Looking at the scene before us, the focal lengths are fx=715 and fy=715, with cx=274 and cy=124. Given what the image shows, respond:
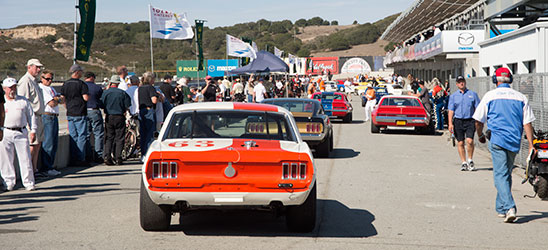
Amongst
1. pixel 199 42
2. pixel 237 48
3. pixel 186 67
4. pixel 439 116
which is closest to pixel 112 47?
pixel 186 67

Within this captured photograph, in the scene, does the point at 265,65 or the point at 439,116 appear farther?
the point at 265,65

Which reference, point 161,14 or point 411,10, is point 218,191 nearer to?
point 161,14

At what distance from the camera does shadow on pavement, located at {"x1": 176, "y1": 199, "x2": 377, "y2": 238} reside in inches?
290

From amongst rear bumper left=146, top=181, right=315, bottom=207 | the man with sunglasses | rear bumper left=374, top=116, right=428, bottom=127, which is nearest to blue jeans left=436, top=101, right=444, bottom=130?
rear bumper left=374, top=116, right=428, bottom=127

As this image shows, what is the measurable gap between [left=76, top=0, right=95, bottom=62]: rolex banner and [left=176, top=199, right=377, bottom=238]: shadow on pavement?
9784mm

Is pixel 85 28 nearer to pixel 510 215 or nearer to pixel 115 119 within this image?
pixel 115 119

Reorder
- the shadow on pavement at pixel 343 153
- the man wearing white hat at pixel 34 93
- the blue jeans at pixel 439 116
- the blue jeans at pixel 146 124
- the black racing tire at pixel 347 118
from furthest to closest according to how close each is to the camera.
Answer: the black racing tire at pixel 347 118, the blue jeans at pixel 439 116, the shadow on pavement at pixel 343 153, the blue jeans at pixel 146 124, the man wearing white hat at pixel 34 93

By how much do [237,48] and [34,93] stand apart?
2694 centimetres

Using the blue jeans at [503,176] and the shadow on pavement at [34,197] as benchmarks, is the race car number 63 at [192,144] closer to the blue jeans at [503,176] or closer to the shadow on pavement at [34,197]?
the shadow on pavement at [34,197]

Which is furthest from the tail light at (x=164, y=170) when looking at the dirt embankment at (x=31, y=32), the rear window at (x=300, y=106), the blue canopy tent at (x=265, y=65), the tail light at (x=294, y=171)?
the dirt embankment at (x=31, y=32)

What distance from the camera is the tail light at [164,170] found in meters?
6.82

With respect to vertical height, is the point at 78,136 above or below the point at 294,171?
below

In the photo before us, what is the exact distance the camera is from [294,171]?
22.7 feet

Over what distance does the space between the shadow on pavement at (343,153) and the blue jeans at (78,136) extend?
5.31m
